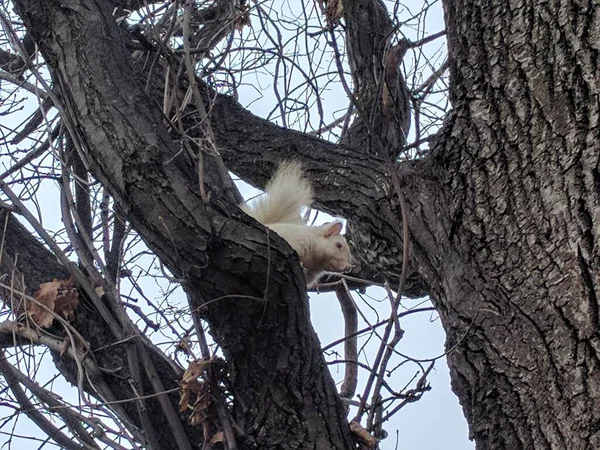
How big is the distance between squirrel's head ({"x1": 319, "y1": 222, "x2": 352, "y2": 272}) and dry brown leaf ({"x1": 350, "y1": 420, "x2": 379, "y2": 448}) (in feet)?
3.97

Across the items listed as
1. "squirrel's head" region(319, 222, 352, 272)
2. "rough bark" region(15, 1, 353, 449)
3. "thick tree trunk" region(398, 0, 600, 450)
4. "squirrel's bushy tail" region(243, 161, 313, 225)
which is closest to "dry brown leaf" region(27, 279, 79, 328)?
"rough bark" region(15, 1, 353, 449)

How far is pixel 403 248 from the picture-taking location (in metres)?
2.10

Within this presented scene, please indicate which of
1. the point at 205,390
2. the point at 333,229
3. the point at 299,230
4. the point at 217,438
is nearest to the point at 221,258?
the point at 205,390

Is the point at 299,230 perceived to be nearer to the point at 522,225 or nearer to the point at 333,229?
the point at 333,229

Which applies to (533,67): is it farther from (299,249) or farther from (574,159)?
(299,249)

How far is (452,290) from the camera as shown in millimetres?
2033

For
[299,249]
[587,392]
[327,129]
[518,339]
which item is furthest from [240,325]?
[327,129]

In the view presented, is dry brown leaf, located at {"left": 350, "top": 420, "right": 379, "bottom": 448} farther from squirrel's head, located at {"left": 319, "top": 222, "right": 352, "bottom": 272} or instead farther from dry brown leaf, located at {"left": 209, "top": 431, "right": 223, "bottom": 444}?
squirrel's head, located at {"left": 319, "top": 222, "right": 352, "bottom": 272}

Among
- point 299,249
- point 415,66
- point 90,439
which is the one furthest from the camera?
point 415,66

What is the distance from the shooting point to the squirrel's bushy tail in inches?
106

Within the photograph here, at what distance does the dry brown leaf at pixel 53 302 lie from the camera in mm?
2344

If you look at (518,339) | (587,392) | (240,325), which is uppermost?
(240,325)

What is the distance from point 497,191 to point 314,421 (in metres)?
0.69

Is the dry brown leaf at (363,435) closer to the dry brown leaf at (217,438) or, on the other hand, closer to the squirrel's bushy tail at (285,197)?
the dry brown leaf at (217,438)
